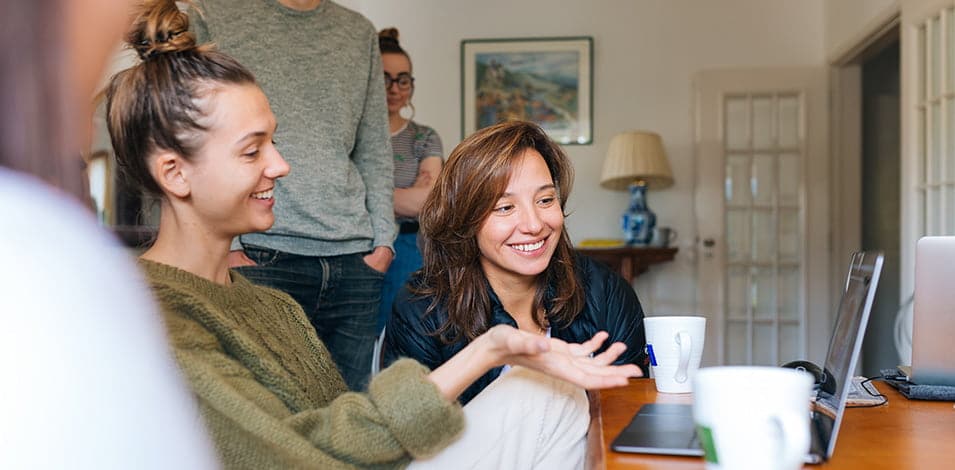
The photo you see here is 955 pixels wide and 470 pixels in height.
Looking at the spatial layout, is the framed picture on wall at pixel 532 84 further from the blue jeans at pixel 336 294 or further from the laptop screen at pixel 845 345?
the laptop screen at pixel 845 345

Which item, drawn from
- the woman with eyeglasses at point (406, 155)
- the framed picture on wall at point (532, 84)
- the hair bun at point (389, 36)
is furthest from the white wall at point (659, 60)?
the woman with eyeglasses at point (406, 155)

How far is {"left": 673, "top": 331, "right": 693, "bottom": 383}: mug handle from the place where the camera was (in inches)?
48.6

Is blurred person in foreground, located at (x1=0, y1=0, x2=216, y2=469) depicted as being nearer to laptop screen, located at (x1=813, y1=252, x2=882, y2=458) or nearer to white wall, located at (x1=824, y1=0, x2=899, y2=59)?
laptop screen, located at (x1=813, y1=252, x2=882, y2=458)

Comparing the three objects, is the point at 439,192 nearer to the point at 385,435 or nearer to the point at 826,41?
the point at 385,435

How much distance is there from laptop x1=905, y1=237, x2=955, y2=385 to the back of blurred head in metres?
1.10

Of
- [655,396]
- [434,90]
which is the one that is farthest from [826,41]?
[655,396]

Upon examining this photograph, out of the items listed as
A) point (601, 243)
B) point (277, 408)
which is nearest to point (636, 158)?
point (601, 243)

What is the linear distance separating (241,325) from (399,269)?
1.38m

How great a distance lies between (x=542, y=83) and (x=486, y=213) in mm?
3410

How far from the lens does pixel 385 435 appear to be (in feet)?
3.06

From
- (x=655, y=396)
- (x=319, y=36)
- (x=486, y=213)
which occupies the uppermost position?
(x=319, y=36)

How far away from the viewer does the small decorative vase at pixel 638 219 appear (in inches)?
181

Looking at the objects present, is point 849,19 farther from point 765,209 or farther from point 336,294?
point 336,294

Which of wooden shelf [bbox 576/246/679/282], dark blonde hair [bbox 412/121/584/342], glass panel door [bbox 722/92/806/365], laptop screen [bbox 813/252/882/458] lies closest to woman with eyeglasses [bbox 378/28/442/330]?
dark blonde hair [bbox 412/121/584/342]
